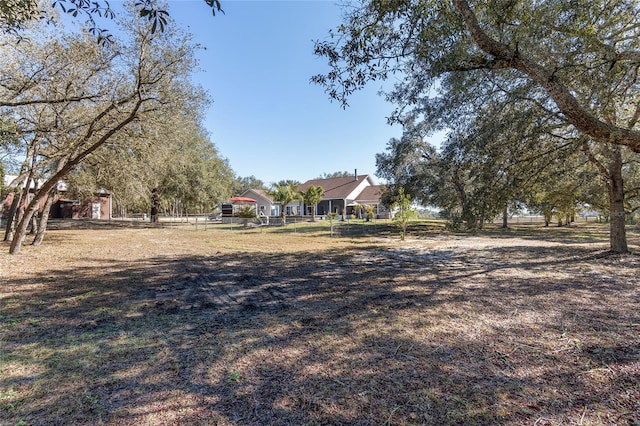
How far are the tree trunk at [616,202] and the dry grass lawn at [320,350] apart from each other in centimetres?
380

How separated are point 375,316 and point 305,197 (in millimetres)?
25534

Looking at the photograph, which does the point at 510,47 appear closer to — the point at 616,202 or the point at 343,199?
the point at 616,202

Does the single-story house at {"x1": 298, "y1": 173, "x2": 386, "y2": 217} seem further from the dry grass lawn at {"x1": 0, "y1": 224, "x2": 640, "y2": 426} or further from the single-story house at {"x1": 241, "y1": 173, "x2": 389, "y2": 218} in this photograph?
the dry grass lawn at {"x1": 0, "y1": 224, "x2": 640, "y2": 426}

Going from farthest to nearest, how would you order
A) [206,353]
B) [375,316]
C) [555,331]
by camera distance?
[375,316], [555,331], [206,353]

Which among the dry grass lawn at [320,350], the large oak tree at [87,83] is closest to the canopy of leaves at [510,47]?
the dry grass lawn at [320,350]

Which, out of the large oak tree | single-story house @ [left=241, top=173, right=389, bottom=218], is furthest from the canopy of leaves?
single-story house @ [left=241, top=173, right=389, bottom=218]

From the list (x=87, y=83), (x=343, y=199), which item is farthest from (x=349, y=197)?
(x=87, y=83)

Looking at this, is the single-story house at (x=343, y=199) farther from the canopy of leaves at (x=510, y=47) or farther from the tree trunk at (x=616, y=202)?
the canopy of leaves at (x=510, y=47)

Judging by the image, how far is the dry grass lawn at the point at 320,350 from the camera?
2254 millimetres

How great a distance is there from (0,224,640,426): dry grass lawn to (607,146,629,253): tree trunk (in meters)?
3.80

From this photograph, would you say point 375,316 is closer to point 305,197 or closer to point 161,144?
point 161,144

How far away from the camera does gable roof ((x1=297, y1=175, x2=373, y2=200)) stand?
37.3 m

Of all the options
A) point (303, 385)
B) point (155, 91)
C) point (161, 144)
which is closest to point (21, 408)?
point (303, 385)

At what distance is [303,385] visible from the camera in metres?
2.57
